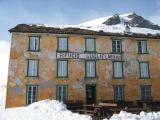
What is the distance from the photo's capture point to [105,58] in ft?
95.0

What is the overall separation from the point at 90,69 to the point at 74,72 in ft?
5.94

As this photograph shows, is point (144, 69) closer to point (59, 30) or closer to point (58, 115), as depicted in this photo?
point (59, 30)

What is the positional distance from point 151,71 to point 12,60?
15618 millimetres

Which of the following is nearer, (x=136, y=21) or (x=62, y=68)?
(x=62, y=68)

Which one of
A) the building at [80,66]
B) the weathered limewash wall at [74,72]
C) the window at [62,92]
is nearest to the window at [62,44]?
the building at [80,66]

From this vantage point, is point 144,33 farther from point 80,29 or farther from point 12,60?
point 12,60

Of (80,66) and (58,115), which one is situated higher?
(80,66)

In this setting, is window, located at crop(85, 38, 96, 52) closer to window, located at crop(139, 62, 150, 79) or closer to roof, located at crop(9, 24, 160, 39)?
roof, located at crop(9, 24, 160, 39)

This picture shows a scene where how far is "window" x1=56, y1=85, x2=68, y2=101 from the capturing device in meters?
27.3

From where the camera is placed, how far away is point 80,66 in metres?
28.2

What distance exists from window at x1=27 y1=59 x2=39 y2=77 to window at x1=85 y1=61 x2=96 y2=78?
5369 millimetres

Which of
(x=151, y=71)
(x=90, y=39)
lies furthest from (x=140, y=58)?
(x=90, y=39)

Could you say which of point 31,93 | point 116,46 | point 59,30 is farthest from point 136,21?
point 31,93

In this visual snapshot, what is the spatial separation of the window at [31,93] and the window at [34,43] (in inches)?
160
